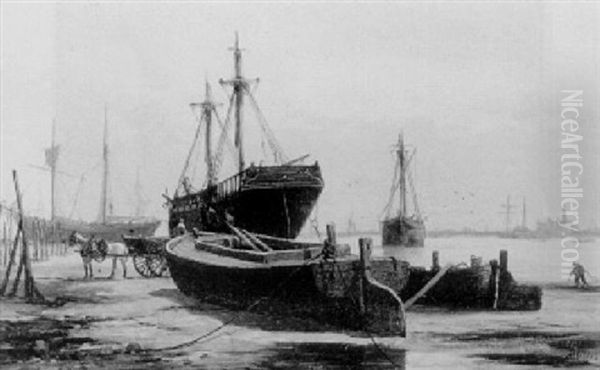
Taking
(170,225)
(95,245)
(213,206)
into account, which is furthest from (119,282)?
(170,225)

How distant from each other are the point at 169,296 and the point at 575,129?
Result: 8.68 m

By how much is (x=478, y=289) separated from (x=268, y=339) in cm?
606

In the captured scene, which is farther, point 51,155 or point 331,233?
point 51,155

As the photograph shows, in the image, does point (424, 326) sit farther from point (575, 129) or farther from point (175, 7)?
point (175, 7)

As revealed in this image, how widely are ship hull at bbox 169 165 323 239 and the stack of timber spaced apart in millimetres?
5354

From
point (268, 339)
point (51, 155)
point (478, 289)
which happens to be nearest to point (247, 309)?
point (268, 339)

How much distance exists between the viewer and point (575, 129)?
13344 mm

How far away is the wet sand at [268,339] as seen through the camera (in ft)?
35.4

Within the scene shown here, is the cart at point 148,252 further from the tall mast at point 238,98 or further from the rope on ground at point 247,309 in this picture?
the rope on ground at point 247,309

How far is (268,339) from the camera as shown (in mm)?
11922

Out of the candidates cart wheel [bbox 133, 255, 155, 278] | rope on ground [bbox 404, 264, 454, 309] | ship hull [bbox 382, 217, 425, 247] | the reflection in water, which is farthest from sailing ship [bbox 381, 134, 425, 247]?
cart wheel [bbox 133, 255, 155, 278]

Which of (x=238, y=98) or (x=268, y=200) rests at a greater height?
(x=238, y=98)

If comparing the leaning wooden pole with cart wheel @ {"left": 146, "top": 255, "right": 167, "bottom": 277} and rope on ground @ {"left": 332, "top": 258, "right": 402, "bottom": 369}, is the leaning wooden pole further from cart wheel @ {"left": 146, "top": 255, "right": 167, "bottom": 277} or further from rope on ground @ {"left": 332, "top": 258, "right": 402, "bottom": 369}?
rope on ground @ {"left": 332, "top": 258, "right": 402, "bottom": 369}

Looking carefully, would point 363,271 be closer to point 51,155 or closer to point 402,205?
point 51,155
